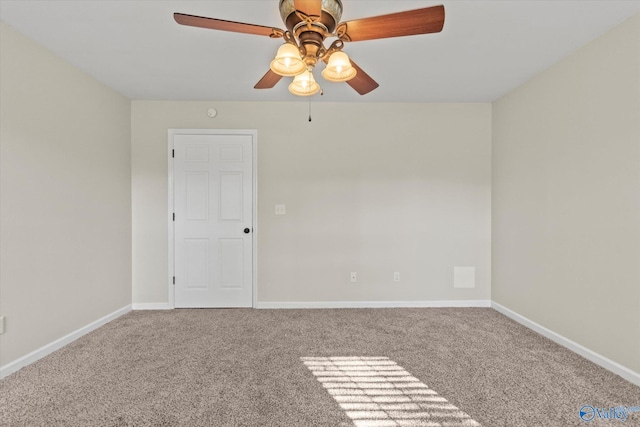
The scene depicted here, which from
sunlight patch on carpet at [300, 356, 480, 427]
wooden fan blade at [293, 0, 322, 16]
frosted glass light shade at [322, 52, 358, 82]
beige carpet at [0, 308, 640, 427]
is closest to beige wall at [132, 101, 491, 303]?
beige carpet at [0, 308, 640, 427]

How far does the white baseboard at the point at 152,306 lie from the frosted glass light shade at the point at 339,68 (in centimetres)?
321

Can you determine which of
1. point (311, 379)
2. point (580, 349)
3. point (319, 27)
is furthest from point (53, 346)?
point (580, 349)

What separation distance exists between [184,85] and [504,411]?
12.3 feet

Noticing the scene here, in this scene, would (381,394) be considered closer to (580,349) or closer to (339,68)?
(580,349)

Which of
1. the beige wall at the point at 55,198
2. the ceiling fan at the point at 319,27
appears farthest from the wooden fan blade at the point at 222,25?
the beige wall at the point at 55,198

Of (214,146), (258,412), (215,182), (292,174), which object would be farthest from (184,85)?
(258,412)

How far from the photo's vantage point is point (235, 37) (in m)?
2.20

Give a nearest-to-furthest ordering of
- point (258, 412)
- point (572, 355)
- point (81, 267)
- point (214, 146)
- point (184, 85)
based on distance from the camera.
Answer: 1. point (258, 412)
2. point (572, 355)
3. point (81, 267)
4. point (184, 85)
5. point (214, 146)

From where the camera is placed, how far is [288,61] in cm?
143

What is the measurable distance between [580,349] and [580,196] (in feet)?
4.07

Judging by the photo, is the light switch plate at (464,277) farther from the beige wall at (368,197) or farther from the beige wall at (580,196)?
the beige wall at (580,196)

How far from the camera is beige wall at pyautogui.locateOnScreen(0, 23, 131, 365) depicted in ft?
6.90

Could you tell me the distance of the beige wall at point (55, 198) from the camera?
2.10 meters

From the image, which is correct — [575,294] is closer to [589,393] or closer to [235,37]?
[589,393]
